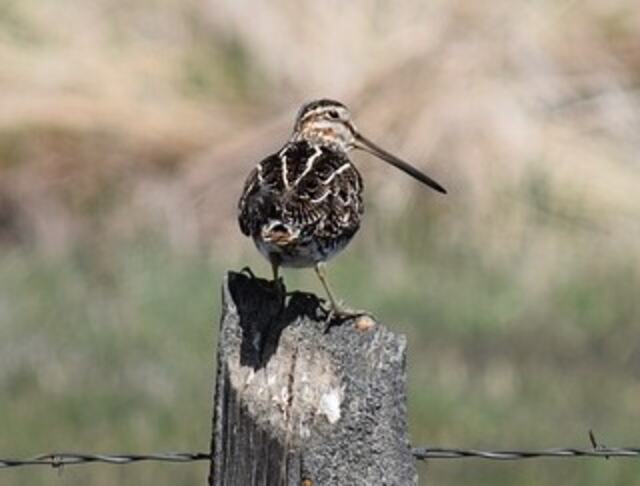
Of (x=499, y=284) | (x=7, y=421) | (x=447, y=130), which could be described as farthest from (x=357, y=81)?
(x=7, y=421)

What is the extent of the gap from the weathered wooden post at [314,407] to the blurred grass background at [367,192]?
5.37 m

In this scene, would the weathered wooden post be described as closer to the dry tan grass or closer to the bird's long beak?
the bird's long beak

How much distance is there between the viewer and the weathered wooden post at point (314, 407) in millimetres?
4195

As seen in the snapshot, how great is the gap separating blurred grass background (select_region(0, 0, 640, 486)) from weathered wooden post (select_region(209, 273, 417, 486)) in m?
5.37

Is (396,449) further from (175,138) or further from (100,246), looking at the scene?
(175,138)

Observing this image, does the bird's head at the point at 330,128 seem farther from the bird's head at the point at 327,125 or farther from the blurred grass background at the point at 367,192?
the blurred grass background at the point at 367,192

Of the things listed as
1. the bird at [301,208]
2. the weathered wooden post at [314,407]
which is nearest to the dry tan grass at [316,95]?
the bird at [301,208]

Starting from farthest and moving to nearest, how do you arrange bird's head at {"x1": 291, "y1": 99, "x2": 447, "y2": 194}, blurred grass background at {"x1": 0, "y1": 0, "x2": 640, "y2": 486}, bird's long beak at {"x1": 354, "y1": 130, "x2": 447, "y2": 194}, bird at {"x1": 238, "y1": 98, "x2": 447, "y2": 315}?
blurred grass background at {"x1": 0, "y1": 0, "x2": 640, "y2": 486}, bird's head at {"x1": 291, "y1": 99, "x2": 447, "y2": 194}, bird's long beak at {"x1": 354, "y1": 130, "x2": 447, "y2": 194}, bird at {"x1": 238, "y1": 98, "x2": 447, "y2": 315}

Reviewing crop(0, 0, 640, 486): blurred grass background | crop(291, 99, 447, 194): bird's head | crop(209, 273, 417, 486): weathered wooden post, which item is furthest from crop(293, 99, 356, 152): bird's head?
crop(0, 0, 640, 486): blurred grass background

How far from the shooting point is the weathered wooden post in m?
4.20

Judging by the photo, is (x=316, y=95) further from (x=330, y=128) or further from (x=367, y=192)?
(x=330, y=128)

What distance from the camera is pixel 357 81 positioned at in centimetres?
1516

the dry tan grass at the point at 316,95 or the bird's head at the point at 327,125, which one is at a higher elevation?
the dry tan grass at the point at 316,95

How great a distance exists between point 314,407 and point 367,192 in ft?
33.2
